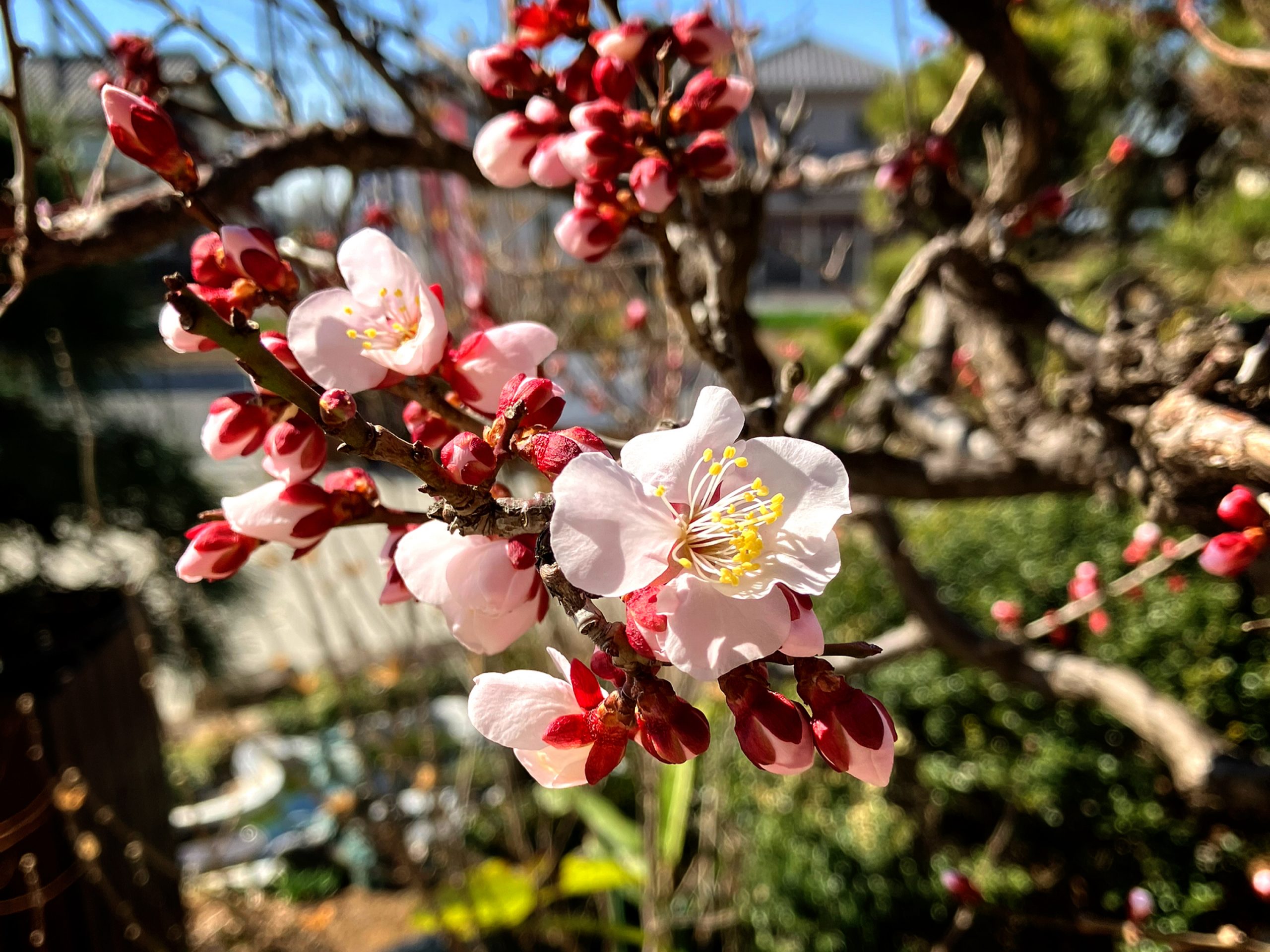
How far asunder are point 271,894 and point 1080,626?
300cm

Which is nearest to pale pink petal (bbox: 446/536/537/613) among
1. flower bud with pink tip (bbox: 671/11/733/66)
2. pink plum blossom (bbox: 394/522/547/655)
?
pink plum blossom (bbox: 394/522/547/655)

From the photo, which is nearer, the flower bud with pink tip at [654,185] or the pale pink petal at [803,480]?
the pale pink petal at [803,480]

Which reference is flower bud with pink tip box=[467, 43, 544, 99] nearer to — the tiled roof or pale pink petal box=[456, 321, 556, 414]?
pale pink petal box=[456, 321, 556, 414]

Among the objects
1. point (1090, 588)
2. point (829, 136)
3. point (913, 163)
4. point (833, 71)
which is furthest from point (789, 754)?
point (829, 136)

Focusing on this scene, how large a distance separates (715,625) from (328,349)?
0.32 meters

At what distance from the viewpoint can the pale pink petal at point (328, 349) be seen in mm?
498

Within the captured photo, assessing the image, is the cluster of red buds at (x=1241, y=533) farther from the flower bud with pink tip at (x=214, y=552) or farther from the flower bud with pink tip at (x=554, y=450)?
the flower bud with pink tip at (x=214, y=552)

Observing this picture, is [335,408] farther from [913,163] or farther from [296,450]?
[913,163]

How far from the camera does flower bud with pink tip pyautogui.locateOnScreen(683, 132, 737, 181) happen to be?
681mm

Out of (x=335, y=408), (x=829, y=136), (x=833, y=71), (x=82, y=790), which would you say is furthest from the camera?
(x=829, y=136)

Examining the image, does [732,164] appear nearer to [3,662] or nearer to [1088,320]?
[3,662]

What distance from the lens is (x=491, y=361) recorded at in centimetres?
56

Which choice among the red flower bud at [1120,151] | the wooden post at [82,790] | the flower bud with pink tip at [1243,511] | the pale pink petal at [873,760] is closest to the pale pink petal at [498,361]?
the pale pink petal at [873,760]

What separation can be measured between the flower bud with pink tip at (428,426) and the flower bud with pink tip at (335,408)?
0.17 metres
